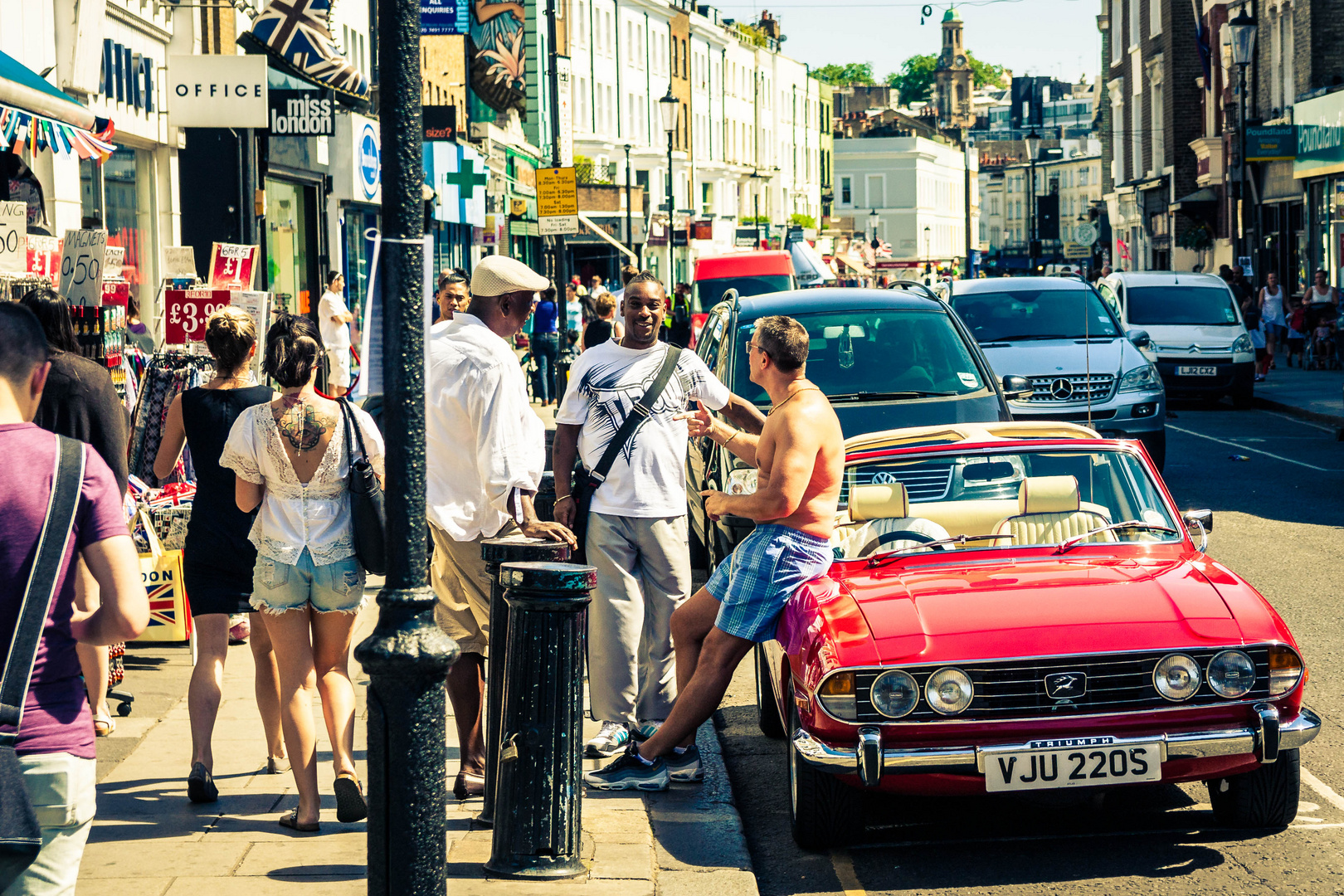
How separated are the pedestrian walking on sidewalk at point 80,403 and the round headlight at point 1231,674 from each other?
420 centimetres

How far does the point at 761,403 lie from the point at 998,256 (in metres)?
122

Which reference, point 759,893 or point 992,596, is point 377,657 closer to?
point 759,893

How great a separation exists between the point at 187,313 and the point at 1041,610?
8555 millimetres

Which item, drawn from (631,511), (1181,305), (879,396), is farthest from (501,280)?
(1181,305)

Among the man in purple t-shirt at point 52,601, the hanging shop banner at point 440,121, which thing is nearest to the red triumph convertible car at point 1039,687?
the man in purple t-shirt at point 52,601

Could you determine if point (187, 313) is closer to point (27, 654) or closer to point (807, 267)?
point (27, 654)

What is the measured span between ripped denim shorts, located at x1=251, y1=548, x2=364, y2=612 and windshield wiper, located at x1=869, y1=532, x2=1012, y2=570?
1980 millimetres

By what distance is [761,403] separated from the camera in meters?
10.3

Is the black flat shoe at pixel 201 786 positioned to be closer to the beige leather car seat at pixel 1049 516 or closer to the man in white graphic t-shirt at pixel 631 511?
the man in white graphic t-shirt at pixel 631 511

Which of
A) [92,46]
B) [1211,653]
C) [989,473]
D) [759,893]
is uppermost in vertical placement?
[92,46]

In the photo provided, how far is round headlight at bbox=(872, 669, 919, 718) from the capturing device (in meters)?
5.27

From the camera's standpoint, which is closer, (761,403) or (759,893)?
(759,893)

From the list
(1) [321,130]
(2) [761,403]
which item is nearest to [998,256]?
(1) [321,130]

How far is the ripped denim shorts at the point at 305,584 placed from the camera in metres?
5.76
